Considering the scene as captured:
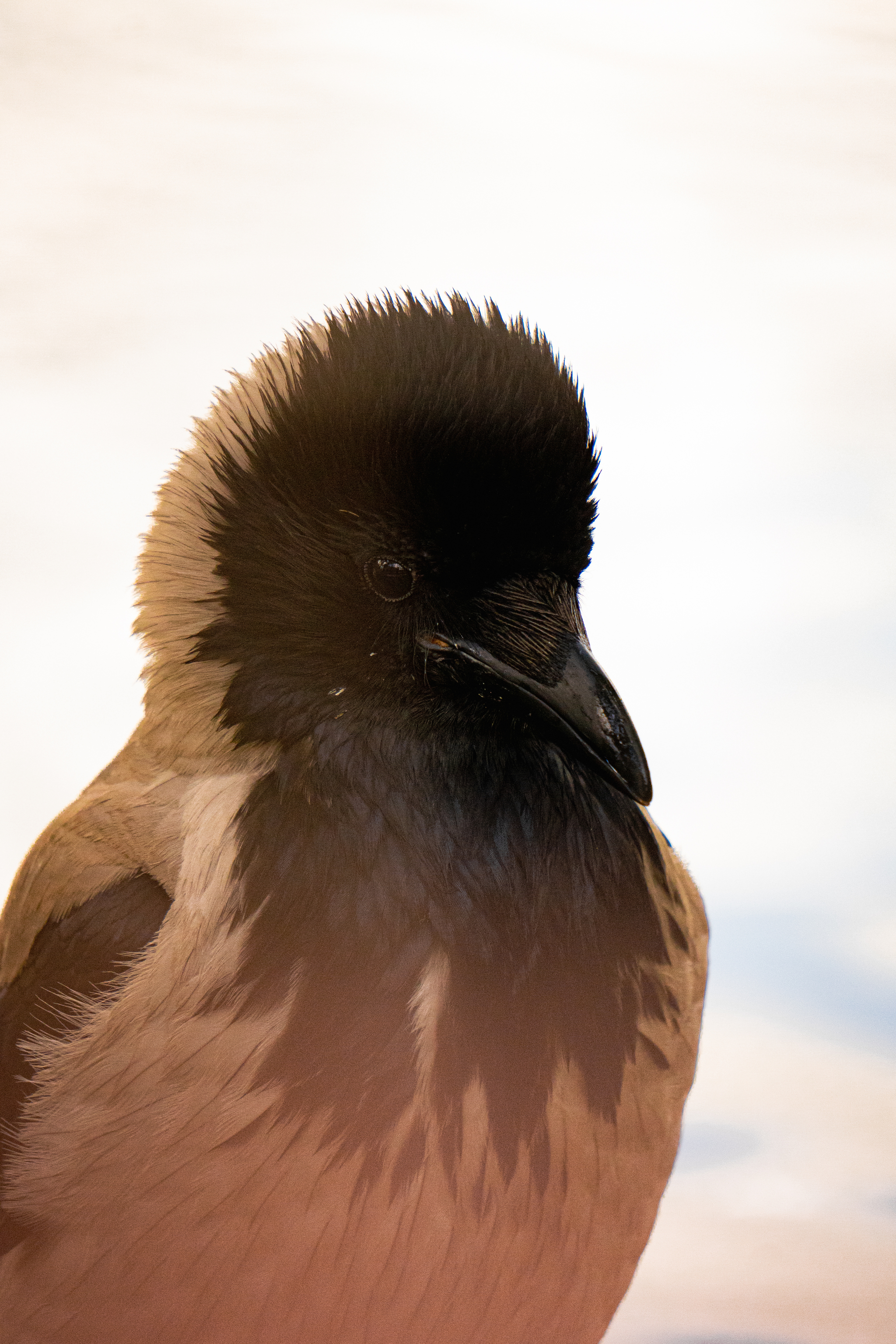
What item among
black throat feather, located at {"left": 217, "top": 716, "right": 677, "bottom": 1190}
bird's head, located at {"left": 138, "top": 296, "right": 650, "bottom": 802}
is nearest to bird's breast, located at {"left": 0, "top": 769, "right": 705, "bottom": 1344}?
black throat feather, located at {"left": 217, "top": 716, "right": 677, "bottom": 1190}

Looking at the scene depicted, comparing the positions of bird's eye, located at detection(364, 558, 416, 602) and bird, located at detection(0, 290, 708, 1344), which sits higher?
bird's eye, located at detection(364, 558, 416, 602)

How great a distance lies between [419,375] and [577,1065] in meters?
0.53

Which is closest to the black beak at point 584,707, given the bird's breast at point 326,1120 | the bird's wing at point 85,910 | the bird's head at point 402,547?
the bird's head at point 402,547

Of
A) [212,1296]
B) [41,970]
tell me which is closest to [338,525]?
[41,970]

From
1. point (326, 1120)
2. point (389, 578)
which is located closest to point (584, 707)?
point (389, 578)

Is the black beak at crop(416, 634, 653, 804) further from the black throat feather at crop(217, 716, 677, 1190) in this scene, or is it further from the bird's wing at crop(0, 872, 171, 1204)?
the bird's wing at crop(0, 872, 171, 1204)

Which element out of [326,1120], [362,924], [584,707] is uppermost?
[584,707]

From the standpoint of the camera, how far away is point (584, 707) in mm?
849

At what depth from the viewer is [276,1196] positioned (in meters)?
0.83

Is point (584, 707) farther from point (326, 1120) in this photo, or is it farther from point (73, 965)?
point (73, 965)

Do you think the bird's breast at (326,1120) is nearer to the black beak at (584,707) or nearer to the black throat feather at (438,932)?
the black throat feather at (438,932)

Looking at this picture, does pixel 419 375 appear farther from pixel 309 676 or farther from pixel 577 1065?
pixel 577 1065

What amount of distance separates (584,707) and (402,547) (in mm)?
180

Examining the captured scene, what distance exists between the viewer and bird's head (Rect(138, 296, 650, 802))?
2.81ft
